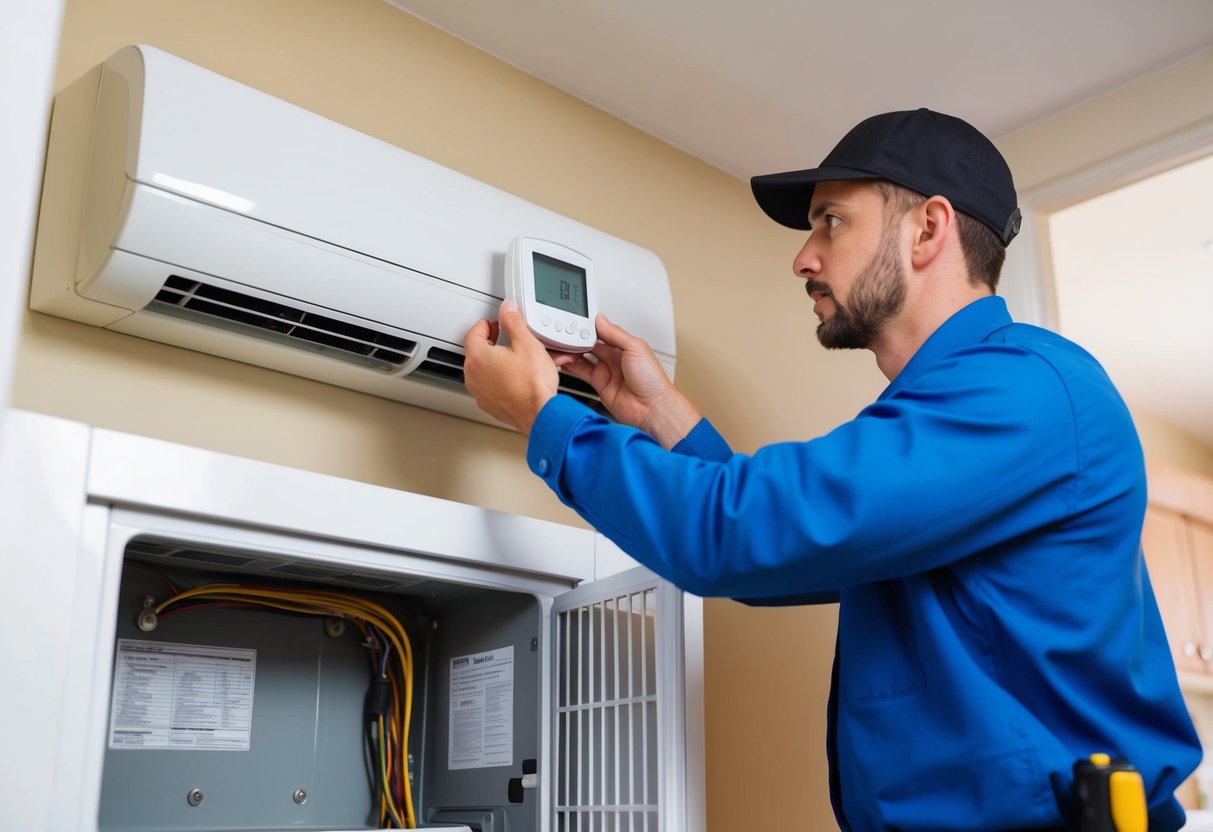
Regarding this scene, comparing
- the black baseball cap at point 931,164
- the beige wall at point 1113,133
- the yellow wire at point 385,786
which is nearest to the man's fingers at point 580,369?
the black baseball cap at point 931,164

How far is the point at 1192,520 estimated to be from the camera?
356 centimetres

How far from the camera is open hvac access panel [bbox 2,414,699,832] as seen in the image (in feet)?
3.40

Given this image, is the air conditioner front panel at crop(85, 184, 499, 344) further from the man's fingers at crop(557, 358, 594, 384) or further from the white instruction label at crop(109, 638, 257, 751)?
the white instruction label at crop(109, 638, 257, 751)

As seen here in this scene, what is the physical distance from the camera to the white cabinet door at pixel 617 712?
3.44 feet

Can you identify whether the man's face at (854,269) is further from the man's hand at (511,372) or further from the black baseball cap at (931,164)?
the man's hand at (511,372)

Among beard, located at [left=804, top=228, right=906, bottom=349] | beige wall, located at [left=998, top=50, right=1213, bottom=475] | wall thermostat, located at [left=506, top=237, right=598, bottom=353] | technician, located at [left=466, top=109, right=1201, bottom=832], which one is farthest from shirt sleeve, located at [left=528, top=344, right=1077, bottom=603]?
beige wall, located at [left=998, top=50, right=1213, bottom=475]

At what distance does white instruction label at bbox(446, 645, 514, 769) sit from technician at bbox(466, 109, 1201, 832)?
0.35 metres

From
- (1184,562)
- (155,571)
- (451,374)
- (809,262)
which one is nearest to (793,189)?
(809,262)

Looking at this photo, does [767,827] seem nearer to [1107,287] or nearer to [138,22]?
[138,22]

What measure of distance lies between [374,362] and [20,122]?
3.22ft

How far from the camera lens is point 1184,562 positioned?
135 inches

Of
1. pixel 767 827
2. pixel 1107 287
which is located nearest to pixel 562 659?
pixel 767 827

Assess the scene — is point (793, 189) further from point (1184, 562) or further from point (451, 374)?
point (1184, 562)

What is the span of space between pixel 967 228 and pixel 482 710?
2.50ft
